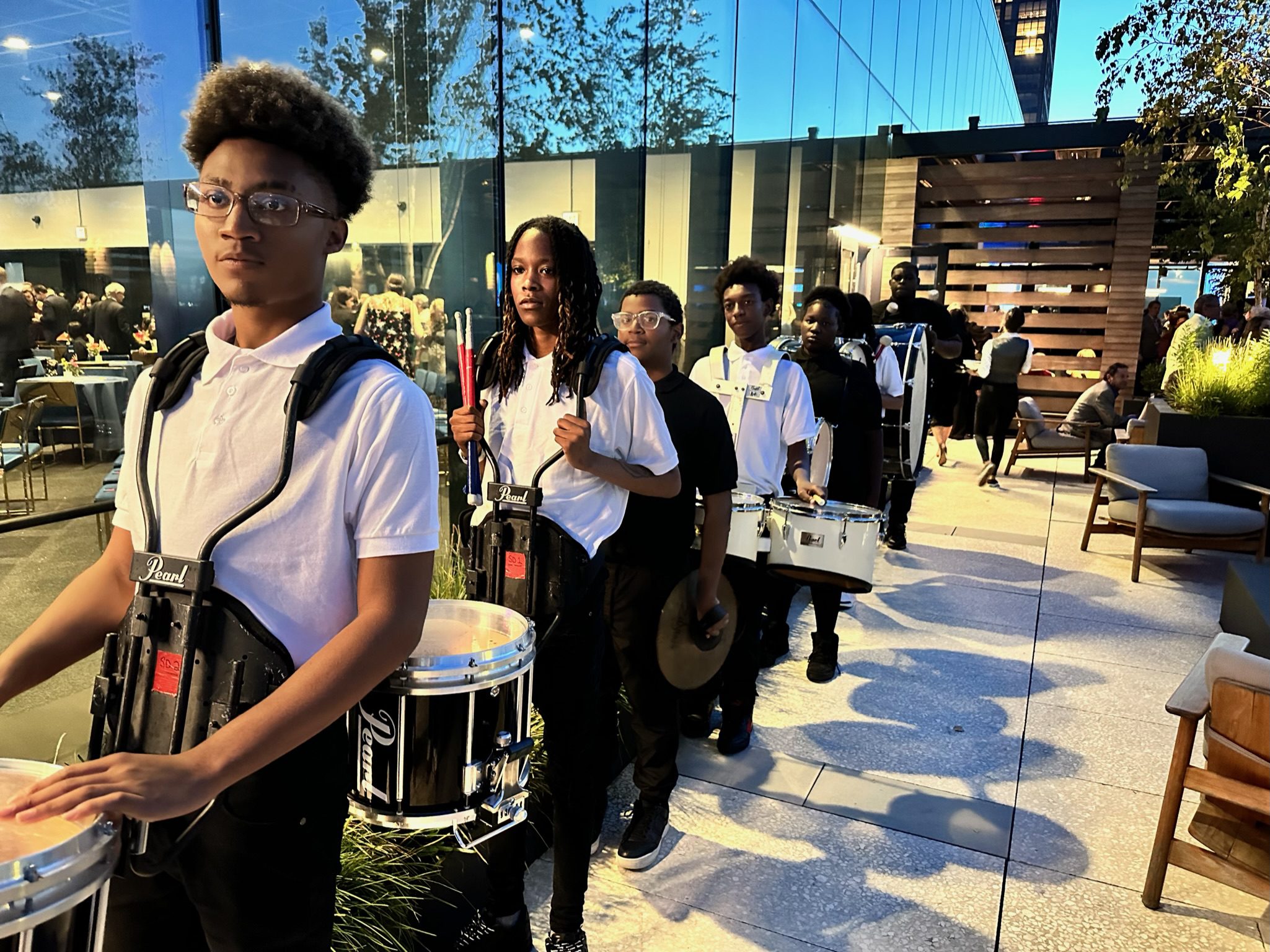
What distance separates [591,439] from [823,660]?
8.85 feet

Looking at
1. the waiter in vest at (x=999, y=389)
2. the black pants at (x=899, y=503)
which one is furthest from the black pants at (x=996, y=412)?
the black pants at (x=899, y=503)

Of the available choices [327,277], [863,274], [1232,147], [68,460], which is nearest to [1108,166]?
[863,274]

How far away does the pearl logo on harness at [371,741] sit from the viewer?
1586mm

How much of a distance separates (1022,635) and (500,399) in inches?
161

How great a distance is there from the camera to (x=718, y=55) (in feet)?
22.5

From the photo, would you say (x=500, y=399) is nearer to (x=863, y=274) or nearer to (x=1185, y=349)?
(x=1185, y=349)

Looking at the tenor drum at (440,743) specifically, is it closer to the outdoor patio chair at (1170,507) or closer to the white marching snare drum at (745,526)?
the white marching snare drum at (745,526)

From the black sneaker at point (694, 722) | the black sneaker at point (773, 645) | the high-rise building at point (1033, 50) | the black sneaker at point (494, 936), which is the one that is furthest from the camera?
the high-rise building at point (1033, 50)

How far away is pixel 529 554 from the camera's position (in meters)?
2.16

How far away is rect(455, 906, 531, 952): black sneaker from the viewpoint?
2.38 meters

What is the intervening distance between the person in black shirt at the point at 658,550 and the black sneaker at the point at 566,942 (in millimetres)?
590

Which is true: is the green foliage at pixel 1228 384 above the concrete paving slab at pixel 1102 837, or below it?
above

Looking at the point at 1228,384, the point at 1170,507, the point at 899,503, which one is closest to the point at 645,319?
the point at 899,503

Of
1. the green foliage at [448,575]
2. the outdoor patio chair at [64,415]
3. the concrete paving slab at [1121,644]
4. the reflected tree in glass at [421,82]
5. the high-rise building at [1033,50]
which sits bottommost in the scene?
the concrete paving slab at [1121,644]
